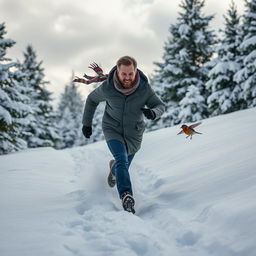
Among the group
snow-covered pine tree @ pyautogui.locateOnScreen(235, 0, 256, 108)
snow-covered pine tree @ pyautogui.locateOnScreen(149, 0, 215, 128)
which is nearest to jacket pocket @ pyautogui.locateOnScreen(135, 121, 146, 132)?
snow-covered pine tree @ pyautogui.locateOnScreen(235, 0, 256, 108)

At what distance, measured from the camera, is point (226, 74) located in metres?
16.5

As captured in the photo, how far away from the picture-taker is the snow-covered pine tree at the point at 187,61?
19.1 metres

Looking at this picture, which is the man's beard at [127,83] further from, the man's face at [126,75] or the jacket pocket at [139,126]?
the jacket pocket at [139,126]

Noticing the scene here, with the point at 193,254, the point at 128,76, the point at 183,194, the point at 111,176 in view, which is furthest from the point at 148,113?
the point at 193,254

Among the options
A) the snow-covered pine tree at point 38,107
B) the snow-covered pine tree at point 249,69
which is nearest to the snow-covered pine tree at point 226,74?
the snow-covered pine tree at point 249,69

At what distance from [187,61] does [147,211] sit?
1704 cm

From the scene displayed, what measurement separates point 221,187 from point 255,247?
144 cm

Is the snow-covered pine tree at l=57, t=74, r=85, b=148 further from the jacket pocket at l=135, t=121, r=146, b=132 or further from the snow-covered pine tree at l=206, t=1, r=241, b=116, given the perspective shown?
the jacket pocket at l=135, t=121, r=146, b=132

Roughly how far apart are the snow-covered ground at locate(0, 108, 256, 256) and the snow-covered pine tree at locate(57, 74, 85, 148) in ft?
108

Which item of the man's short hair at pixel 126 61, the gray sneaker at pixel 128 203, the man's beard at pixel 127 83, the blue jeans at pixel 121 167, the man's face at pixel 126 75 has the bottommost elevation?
the gray sneaker at pixel 128 203

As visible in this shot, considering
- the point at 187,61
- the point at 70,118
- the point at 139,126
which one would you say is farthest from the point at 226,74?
the point at 70,118

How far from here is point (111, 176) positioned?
489cm

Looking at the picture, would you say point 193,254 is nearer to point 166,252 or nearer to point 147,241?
point 166,252

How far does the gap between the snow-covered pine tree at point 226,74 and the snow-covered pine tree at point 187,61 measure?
5.43ft
